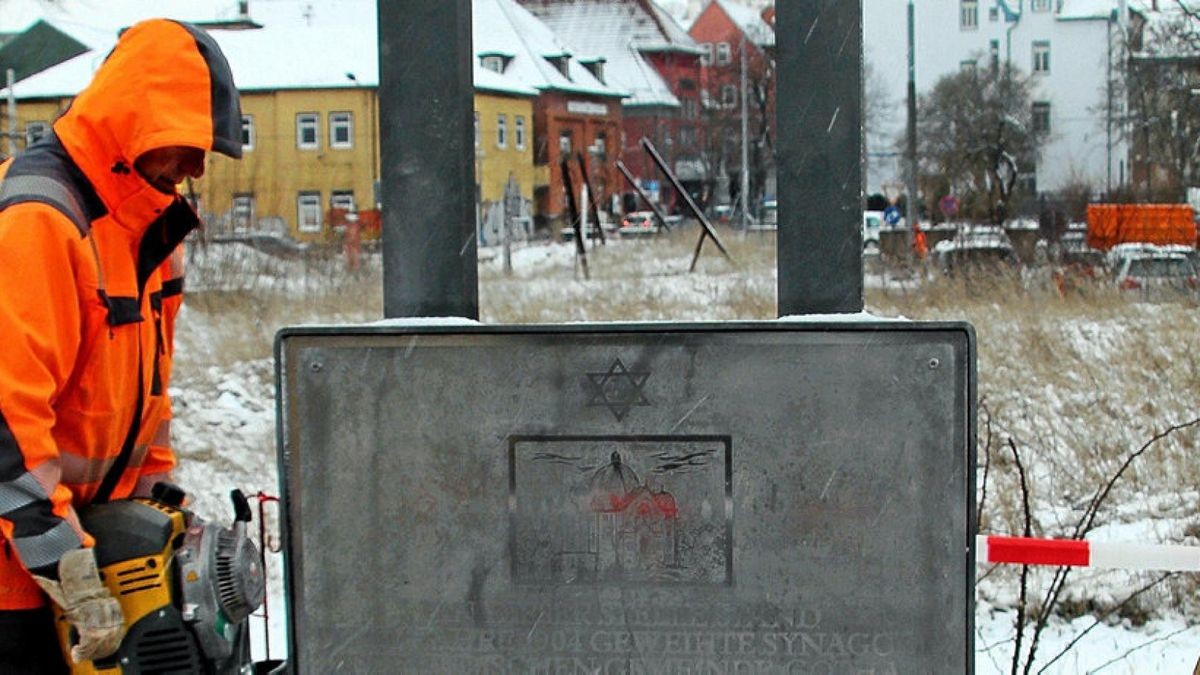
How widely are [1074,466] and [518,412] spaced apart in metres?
7.05

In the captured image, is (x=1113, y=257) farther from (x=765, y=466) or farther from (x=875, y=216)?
(x=875, y=216)

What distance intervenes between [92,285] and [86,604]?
2.35ft

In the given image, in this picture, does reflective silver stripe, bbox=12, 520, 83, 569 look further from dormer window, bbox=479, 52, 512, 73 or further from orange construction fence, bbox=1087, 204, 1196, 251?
dormer window, bbox=479, 52, 512, 73

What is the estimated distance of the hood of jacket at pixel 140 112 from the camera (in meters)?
3.56

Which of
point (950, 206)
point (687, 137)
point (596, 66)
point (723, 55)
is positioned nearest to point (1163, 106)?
point (950, 206)

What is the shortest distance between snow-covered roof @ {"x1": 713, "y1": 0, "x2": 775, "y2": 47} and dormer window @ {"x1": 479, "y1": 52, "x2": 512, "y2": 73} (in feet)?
45.6

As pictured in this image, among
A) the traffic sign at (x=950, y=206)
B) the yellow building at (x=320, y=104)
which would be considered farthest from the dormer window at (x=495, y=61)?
the traffic sign at (x=950, y=206)

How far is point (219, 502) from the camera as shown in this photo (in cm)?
1063

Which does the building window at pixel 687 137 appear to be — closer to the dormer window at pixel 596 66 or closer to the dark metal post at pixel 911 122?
the dormer window at pixel 596 66

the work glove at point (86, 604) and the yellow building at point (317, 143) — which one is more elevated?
the yellow building at point (317, 143)

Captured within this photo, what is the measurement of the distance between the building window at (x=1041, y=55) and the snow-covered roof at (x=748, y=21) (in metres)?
10.3

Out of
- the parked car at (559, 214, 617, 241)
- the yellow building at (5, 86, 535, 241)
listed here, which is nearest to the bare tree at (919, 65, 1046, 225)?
the parked car at (559, 214, 617, 241)

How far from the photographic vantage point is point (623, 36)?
2350 inches

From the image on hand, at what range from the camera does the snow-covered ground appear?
7.43 m
